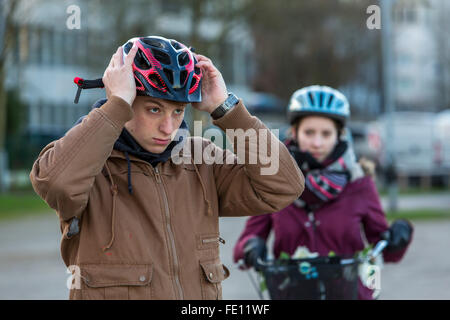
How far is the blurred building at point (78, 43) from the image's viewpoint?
2480 centimetres

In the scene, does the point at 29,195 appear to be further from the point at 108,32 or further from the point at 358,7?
the point at 358,7

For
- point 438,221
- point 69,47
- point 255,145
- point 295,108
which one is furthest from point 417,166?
point 255,145

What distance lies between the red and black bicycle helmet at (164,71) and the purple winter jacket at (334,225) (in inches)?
68.5

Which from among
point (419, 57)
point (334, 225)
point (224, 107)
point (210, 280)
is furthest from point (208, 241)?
point (419, 57)

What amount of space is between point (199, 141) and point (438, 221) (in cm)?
1395

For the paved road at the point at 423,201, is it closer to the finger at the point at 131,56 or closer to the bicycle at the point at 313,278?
the bicycle at the point at 313,278

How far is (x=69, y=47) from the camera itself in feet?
113

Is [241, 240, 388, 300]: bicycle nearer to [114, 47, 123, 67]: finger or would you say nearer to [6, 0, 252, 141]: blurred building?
[114, 47, 123, 67]: finger

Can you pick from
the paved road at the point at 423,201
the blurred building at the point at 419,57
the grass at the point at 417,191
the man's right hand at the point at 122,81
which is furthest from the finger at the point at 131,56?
the blurred building at the point at 419,57

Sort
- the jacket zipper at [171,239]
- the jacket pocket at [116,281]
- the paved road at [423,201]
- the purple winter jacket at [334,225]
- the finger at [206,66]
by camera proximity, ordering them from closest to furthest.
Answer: the jacket pocket at [116,281] < the jacket zipper at [171,239] < the finger at [206,66] < the purple winter jacket at [334,225] < the paved road at [423,201]

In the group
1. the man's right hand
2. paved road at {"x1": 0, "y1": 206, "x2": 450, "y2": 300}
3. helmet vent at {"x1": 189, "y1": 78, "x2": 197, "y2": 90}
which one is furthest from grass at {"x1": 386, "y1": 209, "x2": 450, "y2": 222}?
the man's right hand

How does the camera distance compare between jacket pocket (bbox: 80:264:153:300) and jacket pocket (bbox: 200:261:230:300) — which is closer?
jacket pocket (bbox: 80:264:153:300)

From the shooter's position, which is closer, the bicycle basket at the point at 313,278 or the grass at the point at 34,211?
the bicycle basket at the point at 313,278

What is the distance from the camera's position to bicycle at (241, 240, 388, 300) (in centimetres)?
408
